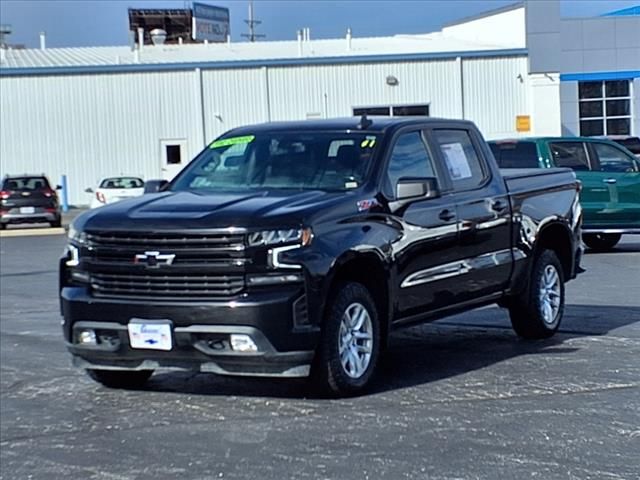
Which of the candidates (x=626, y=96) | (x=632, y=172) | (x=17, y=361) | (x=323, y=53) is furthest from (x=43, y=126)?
(x=17, y=361)

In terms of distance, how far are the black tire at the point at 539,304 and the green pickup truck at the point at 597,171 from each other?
772 centimetres

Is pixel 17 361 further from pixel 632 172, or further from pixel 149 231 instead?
pixel 632 172

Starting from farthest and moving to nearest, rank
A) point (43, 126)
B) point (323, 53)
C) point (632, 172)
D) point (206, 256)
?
point (323, 53)
point (43, 126)
point (632, 172)
point (206, 256)

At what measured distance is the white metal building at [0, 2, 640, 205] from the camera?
42125mm

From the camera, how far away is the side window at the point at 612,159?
18.4m

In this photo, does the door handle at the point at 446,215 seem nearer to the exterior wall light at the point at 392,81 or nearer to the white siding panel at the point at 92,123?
the white siding panel at the point at 92,123

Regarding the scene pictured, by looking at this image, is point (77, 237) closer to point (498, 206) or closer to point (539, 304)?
point (498, 206)

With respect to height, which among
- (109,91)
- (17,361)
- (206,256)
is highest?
(109,91)

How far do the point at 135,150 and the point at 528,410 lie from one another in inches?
1430

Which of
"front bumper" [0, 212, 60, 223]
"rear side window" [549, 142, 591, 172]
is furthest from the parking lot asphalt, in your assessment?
"front bumper" [0, 212, 60, 223]

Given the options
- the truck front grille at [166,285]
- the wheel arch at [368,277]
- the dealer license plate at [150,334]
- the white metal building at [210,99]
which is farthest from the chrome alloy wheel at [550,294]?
the white metal building at [210,99]

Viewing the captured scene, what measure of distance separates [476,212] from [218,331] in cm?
276

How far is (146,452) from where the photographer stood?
671 centimetres

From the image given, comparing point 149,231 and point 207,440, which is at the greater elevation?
point 149,231
